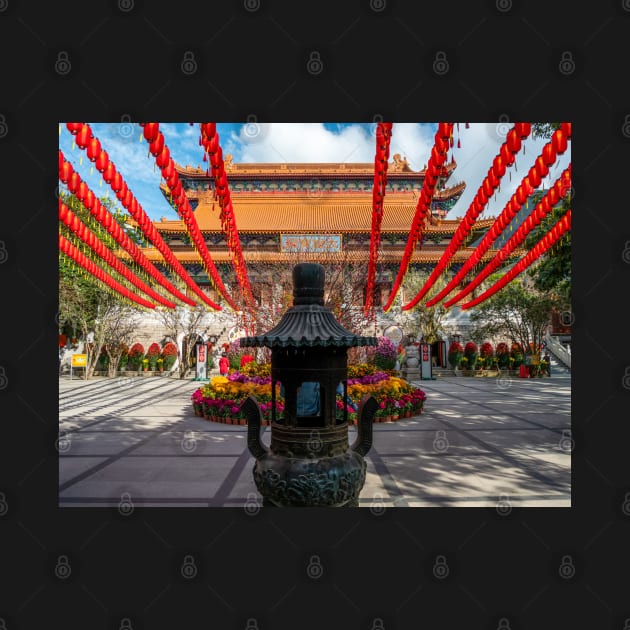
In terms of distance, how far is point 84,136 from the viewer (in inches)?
128

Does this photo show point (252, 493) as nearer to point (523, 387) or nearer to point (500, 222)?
point (500, 222)

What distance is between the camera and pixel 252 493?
4.57 metres

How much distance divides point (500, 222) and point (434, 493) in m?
3.53

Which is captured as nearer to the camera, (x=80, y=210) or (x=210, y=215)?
(x=80, y=210)

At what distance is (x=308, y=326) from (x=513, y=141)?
239cm

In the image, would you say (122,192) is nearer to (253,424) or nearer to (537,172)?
(253,424)

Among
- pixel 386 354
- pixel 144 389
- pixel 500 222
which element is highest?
pixel 500 222

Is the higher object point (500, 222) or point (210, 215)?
point (210, 215)

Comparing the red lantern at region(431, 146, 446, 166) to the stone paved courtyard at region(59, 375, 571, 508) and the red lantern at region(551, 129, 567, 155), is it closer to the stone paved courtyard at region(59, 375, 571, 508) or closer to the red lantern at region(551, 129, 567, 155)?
the red lantern at region(551, 129, 567, 155)

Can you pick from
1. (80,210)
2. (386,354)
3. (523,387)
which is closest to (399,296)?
(386,354)

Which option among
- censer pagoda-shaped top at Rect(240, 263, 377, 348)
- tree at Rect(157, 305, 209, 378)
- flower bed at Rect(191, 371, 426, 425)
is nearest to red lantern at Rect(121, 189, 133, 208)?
censer pagoda-shaped top at Rect(240, 263, 377, 348)

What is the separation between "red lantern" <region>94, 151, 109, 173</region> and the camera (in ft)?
11.8

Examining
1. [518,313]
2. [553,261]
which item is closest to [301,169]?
[518,313]

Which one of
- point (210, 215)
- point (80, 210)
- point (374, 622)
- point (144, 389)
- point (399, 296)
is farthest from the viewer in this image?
point (210, 215)
